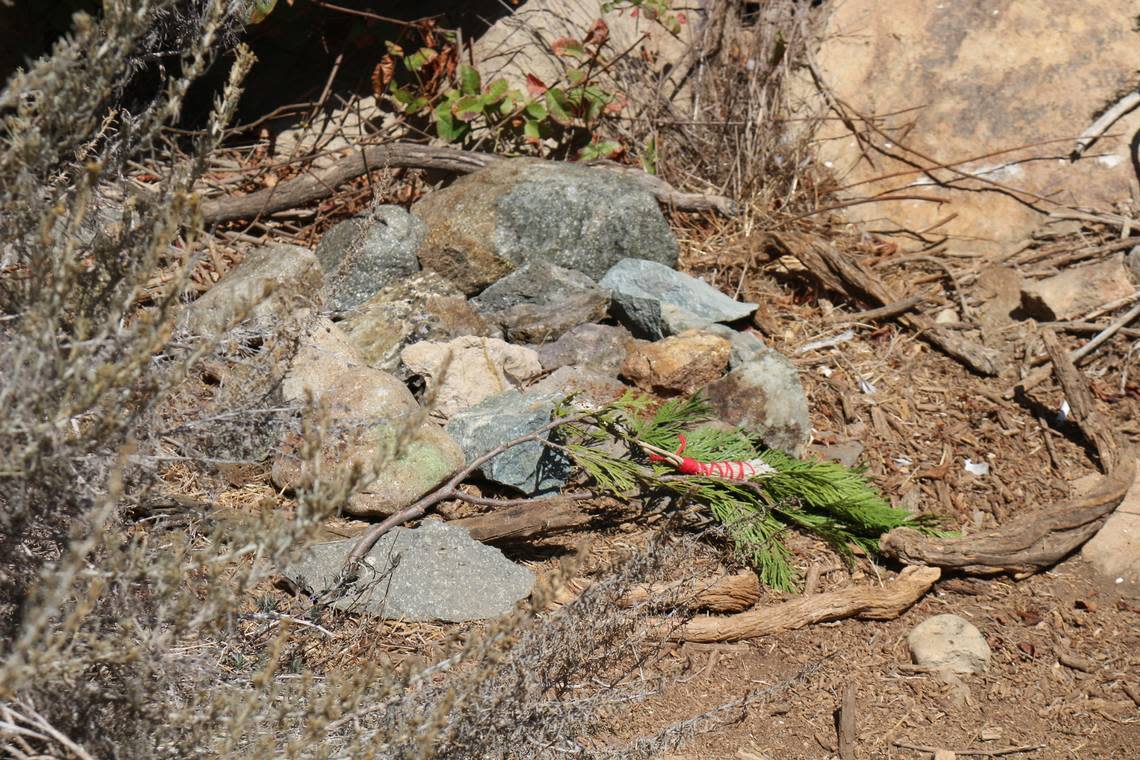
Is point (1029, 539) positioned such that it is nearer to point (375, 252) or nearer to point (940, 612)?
point (940, 612)

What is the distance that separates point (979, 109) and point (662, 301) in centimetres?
227

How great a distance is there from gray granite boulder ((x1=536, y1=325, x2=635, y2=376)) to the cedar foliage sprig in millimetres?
450

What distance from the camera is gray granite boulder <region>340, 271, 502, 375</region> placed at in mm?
4344

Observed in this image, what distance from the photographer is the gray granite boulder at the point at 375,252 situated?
4.80 meters

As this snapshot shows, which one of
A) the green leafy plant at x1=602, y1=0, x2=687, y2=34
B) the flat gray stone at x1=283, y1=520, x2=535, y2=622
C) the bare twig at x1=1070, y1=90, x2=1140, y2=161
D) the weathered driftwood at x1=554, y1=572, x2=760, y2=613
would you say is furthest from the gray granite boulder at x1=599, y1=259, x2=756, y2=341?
the bare twig at x1=1070, y1=90, x2=1140, y2=161

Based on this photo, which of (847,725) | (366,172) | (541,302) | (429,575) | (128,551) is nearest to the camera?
(128,551)

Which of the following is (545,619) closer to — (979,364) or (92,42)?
(92,42)

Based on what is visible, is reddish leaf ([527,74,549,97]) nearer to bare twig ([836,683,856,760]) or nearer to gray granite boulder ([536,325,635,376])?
gray granite boulder ([536,325,635,376])

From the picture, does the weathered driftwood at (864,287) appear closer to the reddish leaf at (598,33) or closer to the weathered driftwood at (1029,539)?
the weathered driftwood at (1029,539)

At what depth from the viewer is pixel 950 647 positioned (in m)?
3.33

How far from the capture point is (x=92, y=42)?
2.00 meters

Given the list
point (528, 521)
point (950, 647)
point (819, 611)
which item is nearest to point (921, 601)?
point (950, 647)

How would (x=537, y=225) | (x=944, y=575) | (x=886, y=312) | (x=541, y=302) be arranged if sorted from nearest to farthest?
(x=944, y=575), (x=541, y=302), (x=886, y=312), (x=537, y=225)

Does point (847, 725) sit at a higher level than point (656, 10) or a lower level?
lower
